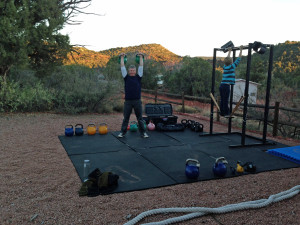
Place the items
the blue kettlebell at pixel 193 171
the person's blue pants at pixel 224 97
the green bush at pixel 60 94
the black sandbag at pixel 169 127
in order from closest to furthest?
the blue kettlebell at pixel 193 171 < the person's blue pants at pixel 224 97 < the black sandbag at pixel 169 127 < the green bush at pixel 60 94

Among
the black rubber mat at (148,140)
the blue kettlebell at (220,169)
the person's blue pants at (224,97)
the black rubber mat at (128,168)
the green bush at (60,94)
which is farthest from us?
the green bush at (60,94)

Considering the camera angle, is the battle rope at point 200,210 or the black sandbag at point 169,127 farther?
the black sandbag at point 169,127

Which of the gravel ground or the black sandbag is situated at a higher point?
the black sandbag

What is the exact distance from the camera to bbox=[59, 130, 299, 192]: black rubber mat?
13.3 ft

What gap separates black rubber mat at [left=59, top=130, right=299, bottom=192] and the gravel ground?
0.81ft

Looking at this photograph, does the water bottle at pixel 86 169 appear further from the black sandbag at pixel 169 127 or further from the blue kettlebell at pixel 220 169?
the black sandbag at pixel 169 127

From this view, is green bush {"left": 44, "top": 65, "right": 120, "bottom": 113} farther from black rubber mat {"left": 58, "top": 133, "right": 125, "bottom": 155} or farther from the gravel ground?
the gravel ground

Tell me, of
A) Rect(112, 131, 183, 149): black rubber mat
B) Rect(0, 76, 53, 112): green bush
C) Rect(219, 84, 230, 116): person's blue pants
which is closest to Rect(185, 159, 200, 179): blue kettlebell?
Rect(112, 131, 183, 149): black rubber mat

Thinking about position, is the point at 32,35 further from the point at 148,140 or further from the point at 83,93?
the point at 148,140

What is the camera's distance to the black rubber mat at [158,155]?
405cm

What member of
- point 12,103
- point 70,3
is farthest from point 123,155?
point 70,3

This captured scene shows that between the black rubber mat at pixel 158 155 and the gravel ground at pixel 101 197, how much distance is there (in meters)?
0.25

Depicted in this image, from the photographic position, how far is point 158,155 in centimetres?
517

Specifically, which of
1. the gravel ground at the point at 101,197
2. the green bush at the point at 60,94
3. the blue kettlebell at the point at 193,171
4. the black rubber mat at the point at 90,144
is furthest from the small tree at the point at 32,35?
the blue kettlebell at the point at 193,171
